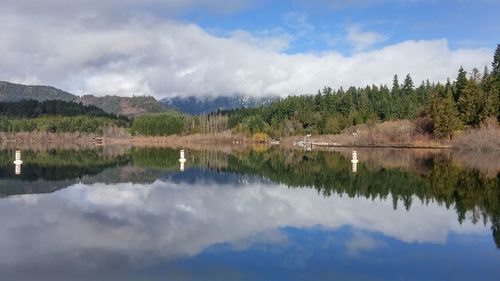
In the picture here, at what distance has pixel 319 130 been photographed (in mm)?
105125

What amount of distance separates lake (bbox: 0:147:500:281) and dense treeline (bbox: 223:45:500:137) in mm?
46667

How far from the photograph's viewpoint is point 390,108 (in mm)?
101750

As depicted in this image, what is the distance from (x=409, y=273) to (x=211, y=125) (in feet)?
449

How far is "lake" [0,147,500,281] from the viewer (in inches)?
365

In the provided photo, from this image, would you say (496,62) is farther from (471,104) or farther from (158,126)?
(158,126)

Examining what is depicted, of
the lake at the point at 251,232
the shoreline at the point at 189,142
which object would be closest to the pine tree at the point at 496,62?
the shoreline at the point at 189,142

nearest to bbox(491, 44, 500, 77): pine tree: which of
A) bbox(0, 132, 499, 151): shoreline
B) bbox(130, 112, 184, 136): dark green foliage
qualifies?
bbox(0, 132, 499, 151): shoreline

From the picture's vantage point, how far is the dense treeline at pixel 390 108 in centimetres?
6694

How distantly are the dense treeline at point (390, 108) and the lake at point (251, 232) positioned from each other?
46667 mm

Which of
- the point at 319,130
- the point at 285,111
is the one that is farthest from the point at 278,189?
the point at 285,111

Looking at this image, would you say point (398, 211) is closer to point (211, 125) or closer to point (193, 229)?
point (193, 229)

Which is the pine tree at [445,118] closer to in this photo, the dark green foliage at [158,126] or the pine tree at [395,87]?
the pine tree at [395,87]

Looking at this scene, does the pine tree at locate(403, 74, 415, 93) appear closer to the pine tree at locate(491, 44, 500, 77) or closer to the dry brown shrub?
the pine tree at locate(491, 44, 500, 77)

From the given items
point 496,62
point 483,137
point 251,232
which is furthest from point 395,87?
point 251,232
